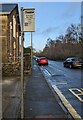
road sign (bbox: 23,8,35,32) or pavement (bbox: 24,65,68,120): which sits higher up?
road sign (bbox: 23,8,35,32)

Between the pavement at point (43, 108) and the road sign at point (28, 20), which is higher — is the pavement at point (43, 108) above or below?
below

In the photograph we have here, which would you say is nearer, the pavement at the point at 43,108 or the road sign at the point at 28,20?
the road sign at the point at 28,20

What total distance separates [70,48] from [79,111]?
71550 mm

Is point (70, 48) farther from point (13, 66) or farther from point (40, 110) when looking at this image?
point (40, 110)

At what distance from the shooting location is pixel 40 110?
9109mm

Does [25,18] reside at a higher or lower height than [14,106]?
higher

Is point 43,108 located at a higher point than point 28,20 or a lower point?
lower

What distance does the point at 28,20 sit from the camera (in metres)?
7.62

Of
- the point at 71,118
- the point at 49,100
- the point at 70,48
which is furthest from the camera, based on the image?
the point at 70,48

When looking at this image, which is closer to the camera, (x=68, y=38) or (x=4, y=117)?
(x=4, y=117)

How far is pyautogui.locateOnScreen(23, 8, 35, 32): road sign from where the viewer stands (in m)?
7.61

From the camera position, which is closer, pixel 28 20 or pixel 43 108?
pixel 28 20

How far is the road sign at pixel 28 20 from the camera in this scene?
761 cm

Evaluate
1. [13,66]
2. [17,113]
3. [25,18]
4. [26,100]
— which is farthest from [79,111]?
[13,66]
